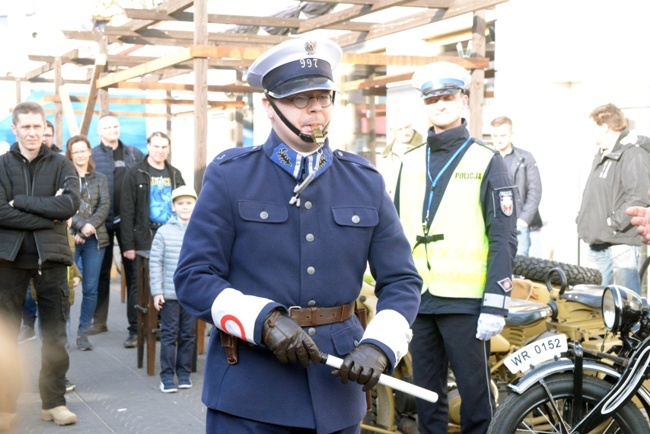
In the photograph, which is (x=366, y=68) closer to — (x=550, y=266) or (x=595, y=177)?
(x=595, y=177)

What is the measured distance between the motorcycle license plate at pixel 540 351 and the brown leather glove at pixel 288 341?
6.50ft

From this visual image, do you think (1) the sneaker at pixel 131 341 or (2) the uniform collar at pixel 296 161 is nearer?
(2) the uniform collar at pixel 296 161

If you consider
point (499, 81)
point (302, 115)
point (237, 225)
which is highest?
point (499, 81)

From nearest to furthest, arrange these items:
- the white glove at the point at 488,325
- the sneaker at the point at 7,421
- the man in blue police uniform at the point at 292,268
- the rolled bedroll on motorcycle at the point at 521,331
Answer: the man in blue police uniform at the point at 292,268 → the white glove at the point at 488,325 → the rolled bedroll on motorcycle at the point at 521,331 → the sneaker at the point at 7,421

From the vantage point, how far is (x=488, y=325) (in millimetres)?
4625

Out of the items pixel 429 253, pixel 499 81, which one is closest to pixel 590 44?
pixel 499 81

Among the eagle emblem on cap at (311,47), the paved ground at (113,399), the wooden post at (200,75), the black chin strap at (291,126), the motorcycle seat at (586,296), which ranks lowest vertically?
the paved ground at (113,399)

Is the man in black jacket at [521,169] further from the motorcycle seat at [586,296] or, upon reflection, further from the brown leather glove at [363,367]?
the brown leather glove at [363,367]

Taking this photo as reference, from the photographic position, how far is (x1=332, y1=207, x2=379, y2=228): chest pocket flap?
10.1 feet

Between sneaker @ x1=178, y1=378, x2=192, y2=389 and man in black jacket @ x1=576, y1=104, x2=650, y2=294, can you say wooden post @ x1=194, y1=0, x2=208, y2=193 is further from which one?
man in black jacket @ x1=576, y1=104, x2=650, y2=294

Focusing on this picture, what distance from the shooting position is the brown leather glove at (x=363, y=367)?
282 cm

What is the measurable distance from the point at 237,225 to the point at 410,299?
1.87ft

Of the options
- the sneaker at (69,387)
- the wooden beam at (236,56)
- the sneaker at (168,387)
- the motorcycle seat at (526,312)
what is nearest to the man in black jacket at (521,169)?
the wooden beam at (236,56)

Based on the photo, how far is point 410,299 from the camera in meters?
3.12
